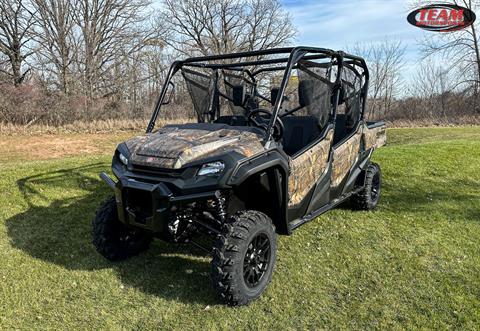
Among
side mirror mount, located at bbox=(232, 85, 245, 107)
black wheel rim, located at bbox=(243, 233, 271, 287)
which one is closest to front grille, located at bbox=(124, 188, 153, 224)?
black wheel rim, located at bbox=(243, 233, 271, 287)

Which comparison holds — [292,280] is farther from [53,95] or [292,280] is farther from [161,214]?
[53,95]

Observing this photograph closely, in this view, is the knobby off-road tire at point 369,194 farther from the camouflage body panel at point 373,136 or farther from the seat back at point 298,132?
the seat back at point 298,132

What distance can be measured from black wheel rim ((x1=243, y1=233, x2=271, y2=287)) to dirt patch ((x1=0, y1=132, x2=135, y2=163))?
10.8 meters

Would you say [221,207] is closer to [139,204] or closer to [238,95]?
[139,204]

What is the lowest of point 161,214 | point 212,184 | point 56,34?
point 161,214

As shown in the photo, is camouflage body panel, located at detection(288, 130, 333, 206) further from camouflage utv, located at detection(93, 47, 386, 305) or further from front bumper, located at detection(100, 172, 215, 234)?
front bumper, located at detection(100, 172, 215, 234)

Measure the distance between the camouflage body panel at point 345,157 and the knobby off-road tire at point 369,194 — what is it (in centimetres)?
54

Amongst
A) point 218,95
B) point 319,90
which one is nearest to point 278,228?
point 319,90

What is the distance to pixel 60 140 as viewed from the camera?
1477cm

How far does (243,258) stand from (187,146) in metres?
0.90

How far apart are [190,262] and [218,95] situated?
6.83 ft

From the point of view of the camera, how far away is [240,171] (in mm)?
2682

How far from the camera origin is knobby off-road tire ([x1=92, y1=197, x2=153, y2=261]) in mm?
3374

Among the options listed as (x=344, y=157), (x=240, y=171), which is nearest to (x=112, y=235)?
(x=240, y=171)
